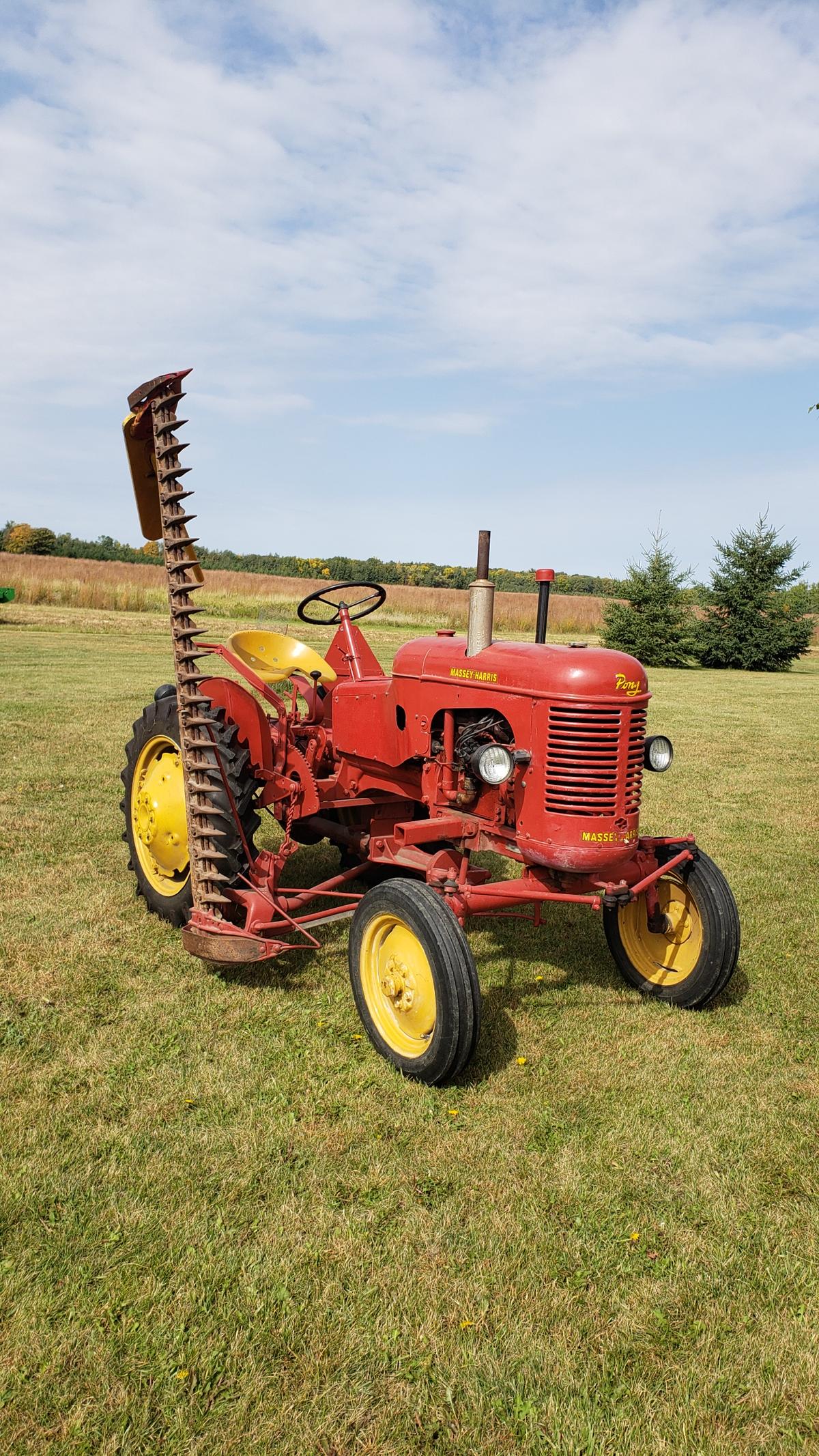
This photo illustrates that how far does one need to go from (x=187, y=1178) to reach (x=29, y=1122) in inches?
24.7

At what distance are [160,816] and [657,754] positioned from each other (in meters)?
2.38

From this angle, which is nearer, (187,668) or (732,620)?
(187,668)

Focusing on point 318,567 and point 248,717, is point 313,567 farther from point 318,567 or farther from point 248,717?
point 248,717

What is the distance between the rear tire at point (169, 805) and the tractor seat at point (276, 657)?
1.49 ft

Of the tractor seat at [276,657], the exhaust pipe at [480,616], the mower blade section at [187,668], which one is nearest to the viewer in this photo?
the exhaust pipe at [480,616]

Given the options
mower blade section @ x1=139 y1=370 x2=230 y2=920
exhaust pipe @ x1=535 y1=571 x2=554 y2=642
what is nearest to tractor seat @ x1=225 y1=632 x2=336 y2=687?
mower blade section @ x1=139 y1=370 x2=230 y2=920

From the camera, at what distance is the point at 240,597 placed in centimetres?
3180

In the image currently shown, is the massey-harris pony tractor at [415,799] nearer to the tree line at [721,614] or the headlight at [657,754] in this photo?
the headlight at [657,754]

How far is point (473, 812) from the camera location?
3904 mm

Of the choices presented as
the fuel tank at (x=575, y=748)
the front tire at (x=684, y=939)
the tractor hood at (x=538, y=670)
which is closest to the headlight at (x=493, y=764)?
the fuel tank at (x=575, y=748)

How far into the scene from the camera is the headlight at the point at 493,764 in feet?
11.2

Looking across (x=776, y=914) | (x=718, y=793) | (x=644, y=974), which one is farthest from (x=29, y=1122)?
(x=718, y=793)

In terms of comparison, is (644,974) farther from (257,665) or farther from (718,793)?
(718,793)

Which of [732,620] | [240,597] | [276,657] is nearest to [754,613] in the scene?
[732,620]
